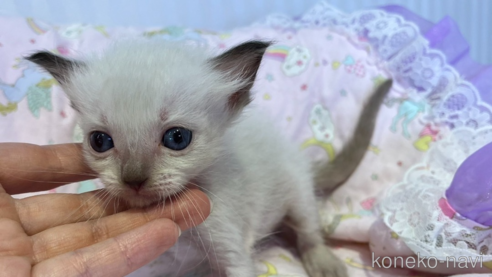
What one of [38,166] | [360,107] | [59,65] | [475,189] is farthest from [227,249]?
[360,107]

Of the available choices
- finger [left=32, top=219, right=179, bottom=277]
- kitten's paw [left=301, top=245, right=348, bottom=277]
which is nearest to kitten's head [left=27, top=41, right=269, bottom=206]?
finger [left=32, top=219, right=179, bottom=277]

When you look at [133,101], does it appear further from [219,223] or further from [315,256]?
[315,256]

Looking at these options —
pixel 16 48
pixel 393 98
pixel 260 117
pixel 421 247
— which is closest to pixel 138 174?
pixel 260 117

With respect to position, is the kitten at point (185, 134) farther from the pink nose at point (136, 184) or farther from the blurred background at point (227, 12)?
the blurred background at point (227, 12)

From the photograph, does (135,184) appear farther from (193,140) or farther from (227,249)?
(227,249)

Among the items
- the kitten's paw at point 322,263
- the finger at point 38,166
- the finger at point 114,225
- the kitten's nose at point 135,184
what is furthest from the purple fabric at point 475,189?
the finger at point 38,166

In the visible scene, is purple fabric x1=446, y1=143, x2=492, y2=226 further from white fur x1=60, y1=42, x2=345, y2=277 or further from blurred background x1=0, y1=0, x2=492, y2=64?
blurred background x1=0, y1=0, x2=492, y2=64

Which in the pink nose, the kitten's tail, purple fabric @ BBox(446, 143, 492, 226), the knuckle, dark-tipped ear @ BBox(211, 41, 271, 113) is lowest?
the kitten's tail
